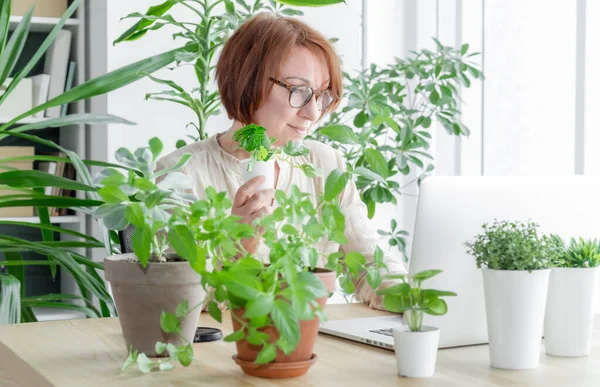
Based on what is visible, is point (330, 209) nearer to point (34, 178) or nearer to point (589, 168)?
point (34, 178)

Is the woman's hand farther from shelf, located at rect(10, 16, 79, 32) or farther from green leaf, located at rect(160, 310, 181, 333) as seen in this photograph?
shelf, located at rect(10, 16, 79, 32)

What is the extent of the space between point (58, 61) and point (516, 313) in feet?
10.0

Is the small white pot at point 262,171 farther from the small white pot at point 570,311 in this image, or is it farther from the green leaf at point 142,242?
the small white pot at point 570,311

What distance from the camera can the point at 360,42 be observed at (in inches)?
174

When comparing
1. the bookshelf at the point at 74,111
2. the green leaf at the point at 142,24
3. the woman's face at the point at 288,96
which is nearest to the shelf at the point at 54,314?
the bookshelf at the point at 74,111

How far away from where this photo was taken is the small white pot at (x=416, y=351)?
3.51 feet

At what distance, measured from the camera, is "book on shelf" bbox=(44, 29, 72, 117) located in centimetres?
373

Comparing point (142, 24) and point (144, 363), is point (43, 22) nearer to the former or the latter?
point (142, 24)

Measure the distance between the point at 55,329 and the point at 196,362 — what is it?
0.40 m

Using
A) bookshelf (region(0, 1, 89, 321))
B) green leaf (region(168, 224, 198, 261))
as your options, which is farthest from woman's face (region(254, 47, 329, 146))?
bookshelf (region(0, 1, 89, 321))

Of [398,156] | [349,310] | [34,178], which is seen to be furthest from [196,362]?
[398,156]

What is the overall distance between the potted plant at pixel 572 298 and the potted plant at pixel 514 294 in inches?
3.1

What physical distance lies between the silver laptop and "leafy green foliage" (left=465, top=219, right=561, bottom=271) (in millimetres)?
74

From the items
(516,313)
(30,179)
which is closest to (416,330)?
(516,313)
